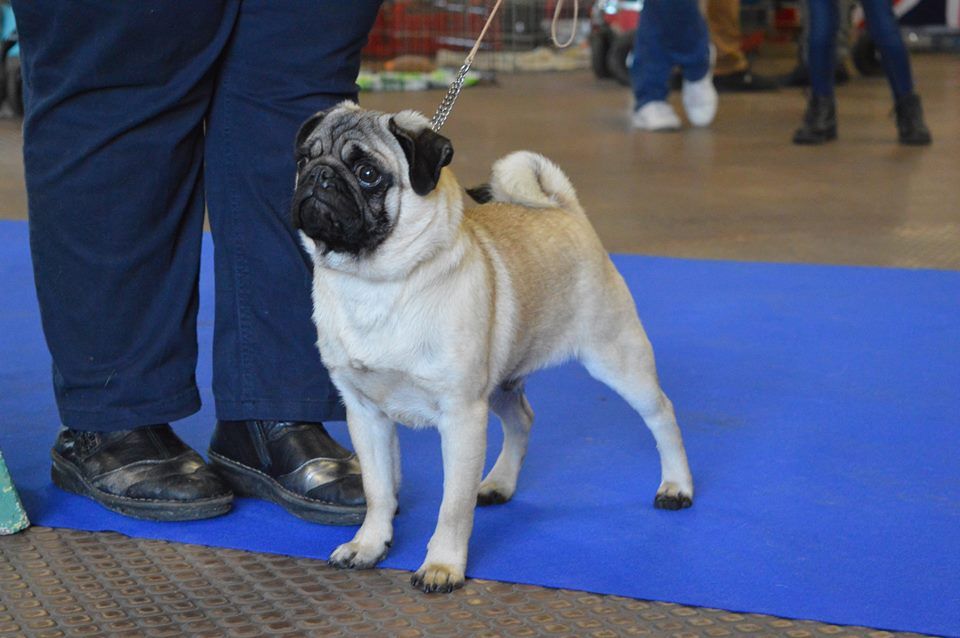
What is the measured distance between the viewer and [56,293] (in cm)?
203

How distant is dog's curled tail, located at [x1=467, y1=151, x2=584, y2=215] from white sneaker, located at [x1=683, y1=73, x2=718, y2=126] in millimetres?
4882

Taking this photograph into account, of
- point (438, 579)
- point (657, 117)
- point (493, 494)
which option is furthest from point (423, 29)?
point (438, 579)

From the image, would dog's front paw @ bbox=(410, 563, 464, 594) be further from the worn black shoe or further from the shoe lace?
the worn black shoe

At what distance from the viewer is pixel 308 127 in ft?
6.02

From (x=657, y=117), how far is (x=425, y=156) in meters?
5.40

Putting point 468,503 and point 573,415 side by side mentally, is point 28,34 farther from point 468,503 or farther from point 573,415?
point 573,415

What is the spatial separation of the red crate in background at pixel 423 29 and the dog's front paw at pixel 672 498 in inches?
345

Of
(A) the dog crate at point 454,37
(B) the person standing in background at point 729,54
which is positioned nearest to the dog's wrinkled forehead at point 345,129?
(B) the person standing in background at point 729,54

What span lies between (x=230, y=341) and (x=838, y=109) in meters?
6.32

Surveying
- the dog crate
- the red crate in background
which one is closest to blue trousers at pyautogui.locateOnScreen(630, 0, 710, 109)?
the dog crate

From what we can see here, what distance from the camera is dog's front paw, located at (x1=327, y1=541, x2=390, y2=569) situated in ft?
6.09

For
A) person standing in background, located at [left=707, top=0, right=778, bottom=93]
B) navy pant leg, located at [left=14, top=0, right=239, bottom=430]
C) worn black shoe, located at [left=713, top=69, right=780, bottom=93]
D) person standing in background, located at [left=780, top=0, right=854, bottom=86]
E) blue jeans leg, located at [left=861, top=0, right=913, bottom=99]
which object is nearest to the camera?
navy pant leg, located at [left=14, top=0, right=239, bottom=430]

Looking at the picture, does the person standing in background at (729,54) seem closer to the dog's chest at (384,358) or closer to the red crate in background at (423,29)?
the red crate in background at (423,29)

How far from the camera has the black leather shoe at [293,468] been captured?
2.04 meters
